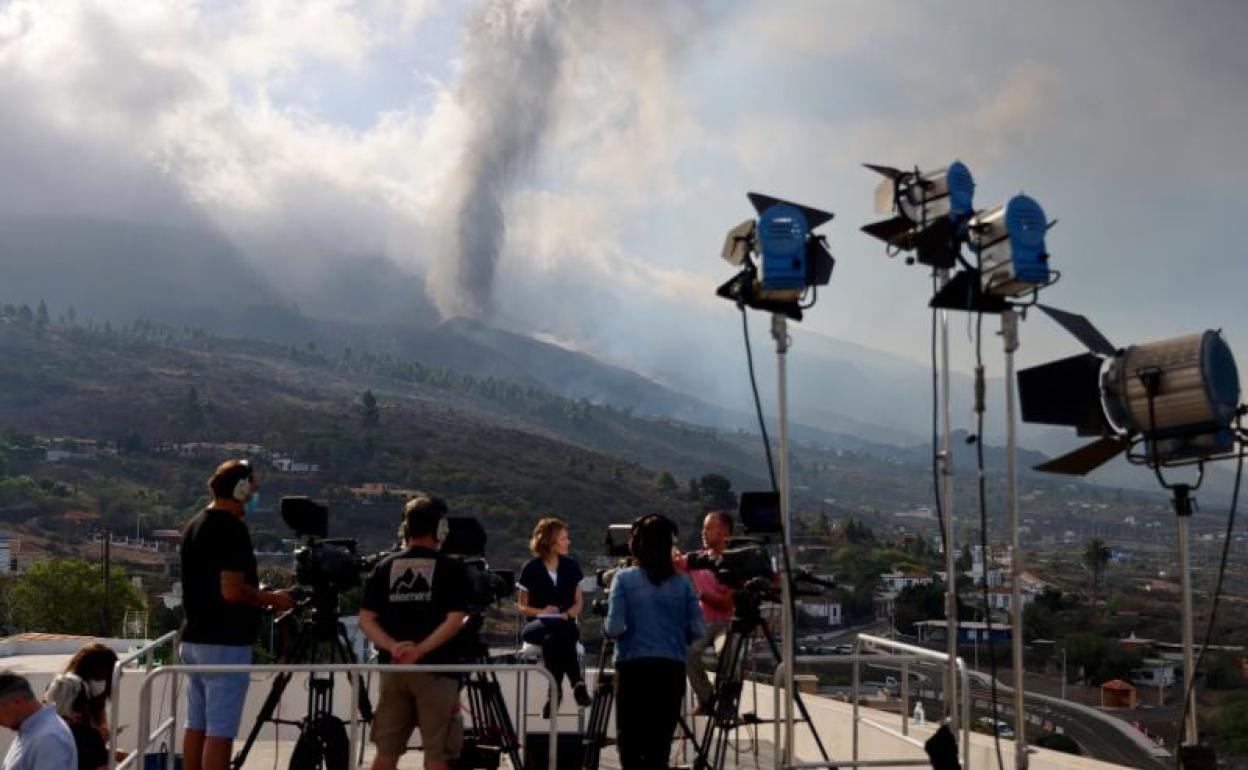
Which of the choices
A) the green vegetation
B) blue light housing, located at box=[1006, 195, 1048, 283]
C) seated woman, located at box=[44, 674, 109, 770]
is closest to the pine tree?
the green vegetation

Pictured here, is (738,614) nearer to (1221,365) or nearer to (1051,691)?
(1221,365)

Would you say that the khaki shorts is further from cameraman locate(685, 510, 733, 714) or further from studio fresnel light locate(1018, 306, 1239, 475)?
studio fresnel light locate(1018, 306, 1239, 475)

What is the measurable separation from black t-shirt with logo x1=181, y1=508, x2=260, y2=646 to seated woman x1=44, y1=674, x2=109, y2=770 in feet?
1.85

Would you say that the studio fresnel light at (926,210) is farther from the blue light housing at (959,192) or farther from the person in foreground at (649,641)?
the person in foreground at (649,641)

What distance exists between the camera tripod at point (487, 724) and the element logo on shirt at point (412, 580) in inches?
30.3

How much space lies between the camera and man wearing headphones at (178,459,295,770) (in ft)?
20.2

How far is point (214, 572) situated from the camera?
620cm

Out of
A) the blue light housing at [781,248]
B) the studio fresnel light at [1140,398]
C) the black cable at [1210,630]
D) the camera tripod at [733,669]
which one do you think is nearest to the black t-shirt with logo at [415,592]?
the camera tripod at [733,669]

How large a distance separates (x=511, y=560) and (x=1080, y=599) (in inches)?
1906

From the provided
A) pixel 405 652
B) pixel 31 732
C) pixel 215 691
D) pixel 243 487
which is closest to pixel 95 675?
pixel 215 691

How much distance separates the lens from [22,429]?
583 ft

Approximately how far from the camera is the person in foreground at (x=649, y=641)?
5.93 metres

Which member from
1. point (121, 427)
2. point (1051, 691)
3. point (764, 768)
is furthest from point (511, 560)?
point (764, 768)

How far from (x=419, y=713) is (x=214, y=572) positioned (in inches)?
46.8
